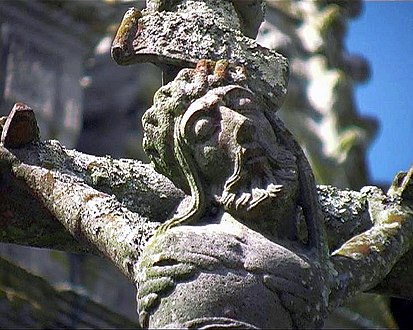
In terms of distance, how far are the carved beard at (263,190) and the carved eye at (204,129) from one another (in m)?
0.07

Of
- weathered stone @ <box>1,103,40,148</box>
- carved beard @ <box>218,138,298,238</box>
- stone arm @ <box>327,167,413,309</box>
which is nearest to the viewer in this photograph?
Answer: carved beard @ <box>218,138,298,238</box>

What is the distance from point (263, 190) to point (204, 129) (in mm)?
159

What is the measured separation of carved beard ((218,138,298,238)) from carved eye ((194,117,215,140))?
0.23 feet

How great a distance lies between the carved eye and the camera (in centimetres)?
361

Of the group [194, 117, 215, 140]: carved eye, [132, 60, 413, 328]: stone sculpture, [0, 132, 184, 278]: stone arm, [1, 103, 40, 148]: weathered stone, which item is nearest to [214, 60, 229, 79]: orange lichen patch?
[132, 60, 413, 328]: stone sculpture

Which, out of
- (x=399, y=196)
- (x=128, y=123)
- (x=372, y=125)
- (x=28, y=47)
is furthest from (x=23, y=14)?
(x=399, y=196)

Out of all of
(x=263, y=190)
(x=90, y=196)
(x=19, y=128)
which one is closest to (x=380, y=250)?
(x=263, y=190)

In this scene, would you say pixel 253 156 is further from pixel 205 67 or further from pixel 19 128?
pixel 19 128

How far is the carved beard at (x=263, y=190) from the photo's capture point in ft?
11.6

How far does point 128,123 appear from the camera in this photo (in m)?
12.7

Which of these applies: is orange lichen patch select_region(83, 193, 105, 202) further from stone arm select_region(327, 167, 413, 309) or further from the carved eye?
stone arm select_region(327, 167, 413, 309)

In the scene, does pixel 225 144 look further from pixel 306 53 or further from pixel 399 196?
pixel 306 53

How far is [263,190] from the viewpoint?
3543 mm

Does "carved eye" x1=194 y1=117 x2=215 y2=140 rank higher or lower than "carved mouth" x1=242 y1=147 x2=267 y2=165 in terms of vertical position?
lower
